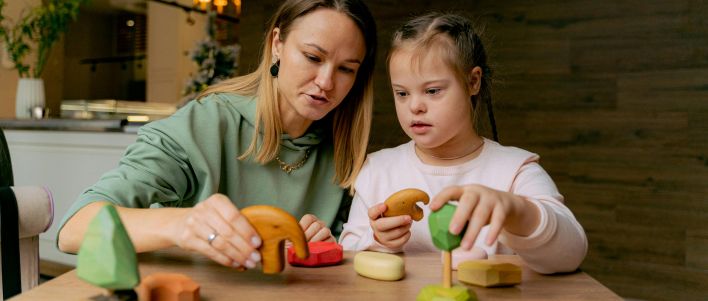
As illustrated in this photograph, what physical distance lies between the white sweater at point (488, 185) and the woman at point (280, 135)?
0.08m

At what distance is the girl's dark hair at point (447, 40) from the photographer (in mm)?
1310

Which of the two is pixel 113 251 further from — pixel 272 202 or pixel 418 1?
pixel 418 1

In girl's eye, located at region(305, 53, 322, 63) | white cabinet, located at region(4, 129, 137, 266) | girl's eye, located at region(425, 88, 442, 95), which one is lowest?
white cabinet, located at region(4, 129, 137, 266)

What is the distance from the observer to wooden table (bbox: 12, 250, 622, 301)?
0.77m

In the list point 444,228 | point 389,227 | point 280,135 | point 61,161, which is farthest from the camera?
point 61,161

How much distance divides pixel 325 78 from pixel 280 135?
9.2 inches

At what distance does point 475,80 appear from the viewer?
1.38m

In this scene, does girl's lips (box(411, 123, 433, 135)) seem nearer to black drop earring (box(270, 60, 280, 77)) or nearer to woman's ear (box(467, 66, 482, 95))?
woman's ear (box(467, 66, 482, 95))

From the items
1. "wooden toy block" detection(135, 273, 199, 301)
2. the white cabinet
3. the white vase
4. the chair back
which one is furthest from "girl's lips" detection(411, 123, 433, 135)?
the white vase

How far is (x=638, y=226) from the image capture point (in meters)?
3.30

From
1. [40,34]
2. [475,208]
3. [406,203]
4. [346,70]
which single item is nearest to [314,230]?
[406,203]

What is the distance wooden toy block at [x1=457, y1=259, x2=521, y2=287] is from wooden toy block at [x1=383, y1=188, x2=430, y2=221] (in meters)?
0.13

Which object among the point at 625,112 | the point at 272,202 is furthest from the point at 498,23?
the point at 272,202

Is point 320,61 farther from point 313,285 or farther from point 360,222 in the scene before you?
point 313,285
